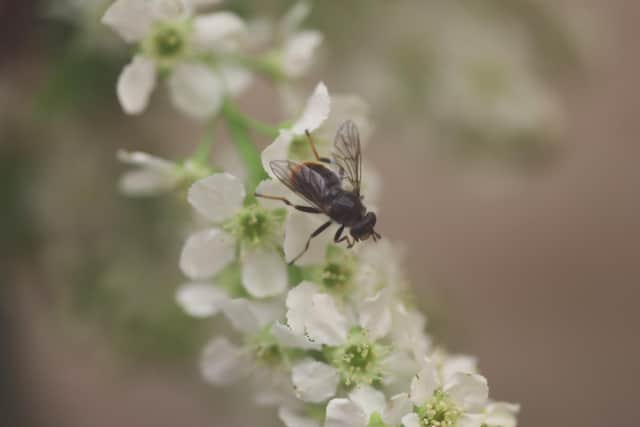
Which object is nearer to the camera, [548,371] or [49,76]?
[49,76]

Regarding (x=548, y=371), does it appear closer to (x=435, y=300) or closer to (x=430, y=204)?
(x=430, y=204)

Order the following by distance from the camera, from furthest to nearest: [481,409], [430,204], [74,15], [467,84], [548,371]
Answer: [430,204]
[548,371]
[467,84]
[74,15]
[481,409]

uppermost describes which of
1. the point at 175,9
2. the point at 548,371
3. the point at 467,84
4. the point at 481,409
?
the point at 548,371

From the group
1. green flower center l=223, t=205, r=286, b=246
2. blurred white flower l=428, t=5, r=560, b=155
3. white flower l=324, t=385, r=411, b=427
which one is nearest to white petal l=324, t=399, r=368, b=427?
white flower l=324, t=385, r=411, b=427

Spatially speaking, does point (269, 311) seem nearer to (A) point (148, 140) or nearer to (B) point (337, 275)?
(B) point (337, 275)

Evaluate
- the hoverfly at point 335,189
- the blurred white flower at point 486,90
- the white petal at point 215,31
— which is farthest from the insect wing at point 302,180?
the blurred white flower at point 486,90

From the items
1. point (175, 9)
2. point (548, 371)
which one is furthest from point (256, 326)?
point (548, 371)
